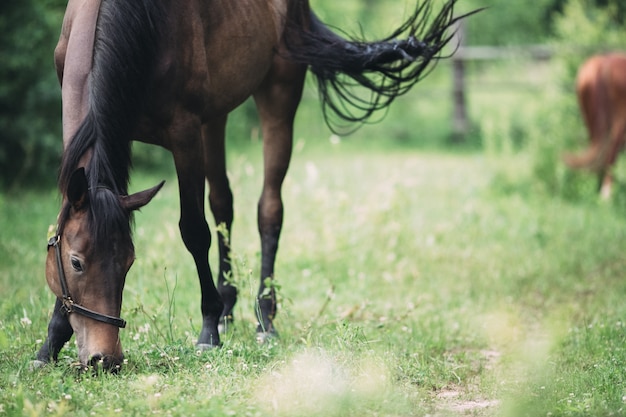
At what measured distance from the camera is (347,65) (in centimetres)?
479

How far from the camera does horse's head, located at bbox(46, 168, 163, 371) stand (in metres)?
3.24

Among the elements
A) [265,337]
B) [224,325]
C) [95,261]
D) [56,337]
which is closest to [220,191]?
[224,325]

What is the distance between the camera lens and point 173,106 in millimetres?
3758

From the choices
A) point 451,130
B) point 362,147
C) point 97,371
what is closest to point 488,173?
point 362,147

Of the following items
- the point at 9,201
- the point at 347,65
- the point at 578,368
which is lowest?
the point at 578,368

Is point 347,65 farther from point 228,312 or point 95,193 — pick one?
point 95,193

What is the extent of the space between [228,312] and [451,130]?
11.7 metres

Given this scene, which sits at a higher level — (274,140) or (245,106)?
(245,106)

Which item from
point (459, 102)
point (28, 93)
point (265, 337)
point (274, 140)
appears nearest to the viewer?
point (265, 337)

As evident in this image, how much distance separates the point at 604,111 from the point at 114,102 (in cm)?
719

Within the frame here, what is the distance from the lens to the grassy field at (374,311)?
3275 mm

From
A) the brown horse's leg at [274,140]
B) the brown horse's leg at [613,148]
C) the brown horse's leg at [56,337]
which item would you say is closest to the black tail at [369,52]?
the brown horse's leg at [274,140]

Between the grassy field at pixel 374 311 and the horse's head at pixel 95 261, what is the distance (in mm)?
190

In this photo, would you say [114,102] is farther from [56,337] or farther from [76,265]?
[56,337]
